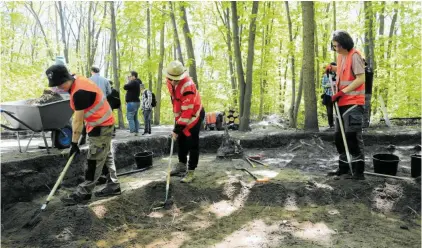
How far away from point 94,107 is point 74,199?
141 cm

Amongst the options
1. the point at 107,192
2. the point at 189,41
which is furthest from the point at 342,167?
the point at 189,41

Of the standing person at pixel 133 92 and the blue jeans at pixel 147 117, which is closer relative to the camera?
the standing person at pixel 133 92

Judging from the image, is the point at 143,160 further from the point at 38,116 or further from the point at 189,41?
the point at 189,41

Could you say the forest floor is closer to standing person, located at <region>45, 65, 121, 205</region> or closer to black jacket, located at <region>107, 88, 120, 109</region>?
standing person, located at <region>45, 65, 121, 205</region>

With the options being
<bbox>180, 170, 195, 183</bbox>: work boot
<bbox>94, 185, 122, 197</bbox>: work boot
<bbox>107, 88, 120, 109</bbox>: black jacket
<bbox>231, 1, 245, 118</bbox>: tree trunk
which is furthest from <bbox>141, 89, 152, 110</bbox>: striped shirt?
<bbox>94, 185, 122, 197</bbox>: work boot

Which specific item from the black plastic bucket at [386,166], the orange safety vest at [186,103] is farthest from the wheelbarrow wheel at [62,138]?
the black plastic bucket at [386,166]

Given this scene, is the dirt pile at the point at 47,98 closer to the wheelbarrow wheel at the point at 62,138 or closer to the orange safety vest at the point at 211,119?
the wheelbarrow wheel at the point at 62,138

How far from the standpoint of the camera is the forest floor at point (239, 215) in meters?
3.74

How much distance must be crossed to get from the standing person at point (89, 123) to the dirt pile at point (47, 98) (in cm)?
210

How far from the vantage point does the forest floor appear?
3742 millimetres

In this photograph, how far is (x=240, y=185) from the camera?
5.29 metres

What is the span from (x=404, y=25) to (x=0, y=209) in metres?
16.5

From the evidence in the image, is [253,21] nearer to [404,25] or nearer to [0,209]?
[0,209]

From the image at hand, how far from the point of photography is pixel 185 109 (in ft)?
16.1
